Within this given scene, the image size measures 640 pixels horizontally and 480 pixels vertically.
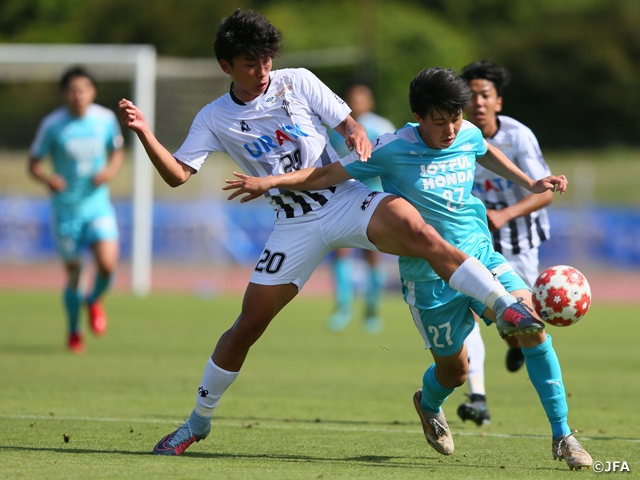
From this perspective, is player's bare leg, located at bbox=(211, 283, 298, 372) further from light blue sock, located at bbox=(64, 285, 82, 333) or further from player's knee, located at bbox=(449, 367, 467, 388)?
light blue sock, located at bbox=(64, 285, 82, 333)

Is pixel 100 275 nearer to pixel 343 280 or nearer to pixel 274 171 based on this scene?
pixel 343 280

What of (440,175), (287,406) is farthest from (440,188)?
Result: (287,406)

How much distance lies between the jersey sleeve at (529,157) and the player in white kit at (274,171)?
5.60ft

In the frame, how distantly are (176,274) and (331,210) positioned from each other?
16420 mm

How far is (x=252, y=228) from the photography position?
985 inches

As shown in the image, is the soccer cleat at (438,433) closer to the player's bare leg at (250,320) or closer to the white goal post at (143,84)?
the player's bare leg at (250,320)

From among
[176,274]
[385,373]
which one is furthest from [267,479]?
[176,274]

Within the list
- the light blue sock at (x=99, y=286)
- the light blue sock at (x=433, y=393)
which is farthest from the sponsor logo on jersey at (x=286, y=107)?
the light blue sock at (x=99, y=286)

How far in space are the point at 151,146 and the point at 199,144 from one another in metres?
0.40

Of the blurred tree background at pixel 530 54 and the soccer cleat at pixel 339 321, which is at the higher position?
the soccer cleat at pixel 339 321

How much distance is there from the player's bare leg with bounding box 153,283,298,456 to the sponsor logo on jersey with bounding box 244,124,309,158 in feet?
2.47

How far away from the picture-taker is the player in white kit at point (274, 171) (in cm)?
530

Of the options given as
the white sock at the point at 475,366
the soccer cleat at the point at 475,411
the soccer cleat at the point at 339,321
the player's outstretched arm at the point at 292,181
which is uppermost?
the player's outstretched arm at the point at 292,181

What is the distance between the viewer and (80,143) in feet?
37.0
